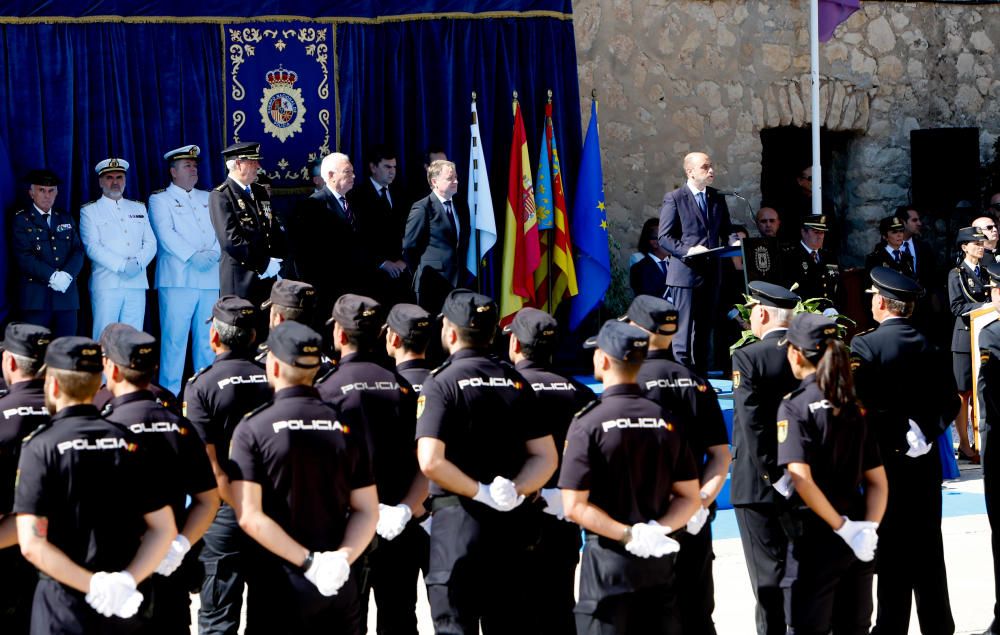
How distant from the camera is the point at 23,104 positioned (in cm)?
977

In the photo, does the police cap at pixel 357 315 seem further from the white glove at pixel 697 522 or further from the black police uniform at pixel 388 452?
the white glove at pixel 697 522

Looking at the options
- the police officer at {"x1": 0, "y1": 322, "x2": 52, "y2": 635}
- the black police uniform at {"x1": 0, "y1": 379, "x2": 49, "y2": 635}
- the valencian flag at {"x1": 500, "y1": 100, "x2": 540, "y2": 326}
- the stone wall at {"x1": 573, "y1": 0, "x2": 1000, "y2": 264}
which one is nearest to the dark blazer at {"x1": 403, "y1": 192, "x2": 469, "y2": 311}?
the valencian flag at {"x1": 500, "y1": 100, "x2": 540, "y2": 326}

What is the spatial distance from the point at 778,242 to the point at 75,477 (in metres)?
7.37

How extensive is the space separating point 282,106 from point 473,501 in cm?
596

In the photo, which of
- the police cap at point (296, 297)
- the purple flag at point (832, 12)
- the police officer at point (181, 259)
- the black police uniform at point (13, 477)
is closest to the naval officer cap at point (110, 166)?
the police officer at point (181, 259)

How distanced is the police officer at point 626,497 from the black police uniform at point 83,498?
4.50ft

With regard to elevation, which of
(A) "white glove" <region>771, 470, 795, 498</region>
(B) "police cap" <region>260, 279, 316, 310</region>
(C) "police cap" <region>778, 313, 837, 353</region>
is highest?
(B) "police cap" <region>260, 279, 316, 310</region>

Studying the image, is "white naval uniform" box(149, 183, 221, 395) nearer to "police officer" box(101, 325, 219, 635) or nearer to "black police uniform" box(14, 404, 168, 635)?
"police officer" box(101, 325, 219, 635)

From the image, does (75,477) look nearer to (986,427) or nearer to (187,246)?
(986,427)

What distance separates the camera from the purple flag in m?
12.2

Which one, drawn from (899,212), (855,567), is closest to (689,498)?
(855,567)

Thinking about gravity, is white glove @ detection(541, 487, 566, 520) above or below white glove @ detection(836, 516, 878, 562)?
above

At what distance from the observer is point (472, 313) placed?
17.5 ft

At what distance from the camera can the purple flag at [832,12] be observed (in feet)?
40.1
